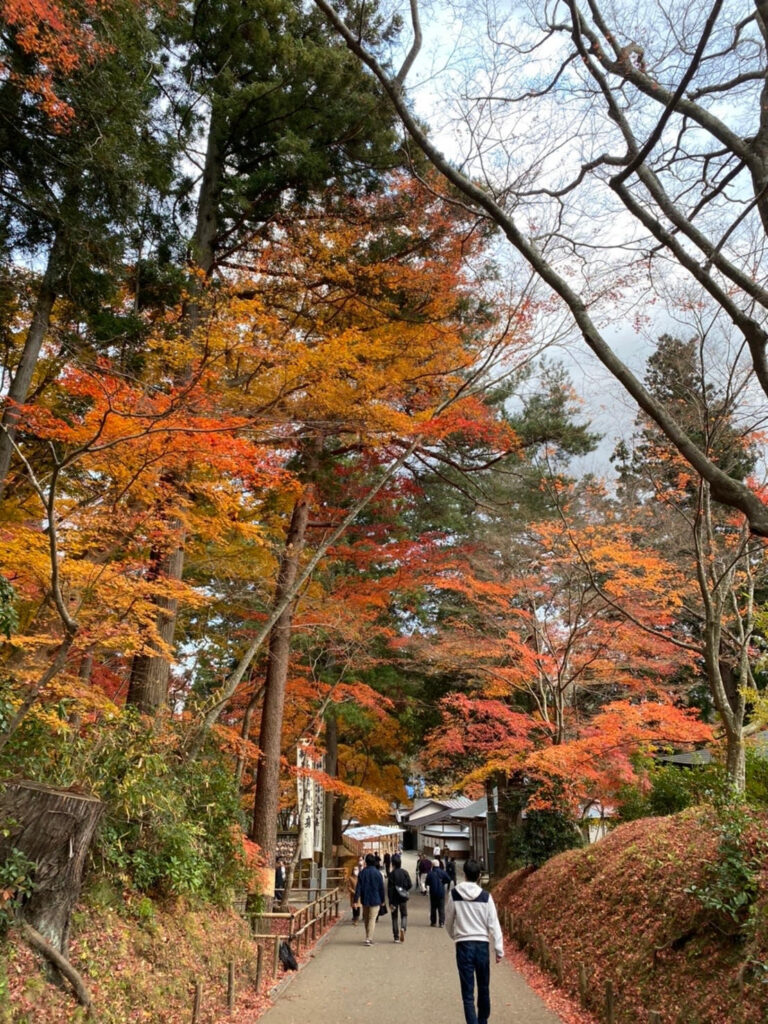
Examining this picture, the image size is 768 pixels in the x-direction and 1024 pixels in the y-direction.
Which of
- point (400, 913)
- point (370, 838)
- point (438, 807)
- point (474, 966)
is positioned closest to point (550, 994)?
point (474, 966)

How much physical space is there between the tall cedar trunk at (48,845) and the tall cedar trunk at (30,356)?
13.3 ft

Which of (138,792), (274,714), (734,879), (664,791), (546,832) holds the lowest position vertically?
(546,832)

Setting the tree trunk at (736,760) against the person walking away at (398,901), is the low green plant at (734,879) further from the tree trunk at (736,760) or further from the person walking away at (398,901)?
the person walking away at (398,901)

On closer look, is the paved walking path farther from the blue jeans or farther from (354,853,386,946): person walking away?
the blue jeans

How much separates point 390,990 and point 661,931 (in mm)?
3762

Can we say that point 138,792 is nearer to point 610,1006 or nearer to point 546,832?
point 610,1006

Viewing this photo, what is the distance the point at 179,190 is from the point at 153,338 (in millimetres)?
4061

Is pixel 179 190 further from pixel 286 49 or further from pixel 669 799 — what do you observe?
pixel 669 799

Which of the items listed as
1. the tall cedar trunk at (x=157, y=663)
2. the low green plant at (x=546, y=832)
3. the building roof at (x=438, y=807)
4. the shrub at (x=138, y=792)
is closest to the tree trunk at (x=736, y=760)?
the shrub at (x=138, y=792)

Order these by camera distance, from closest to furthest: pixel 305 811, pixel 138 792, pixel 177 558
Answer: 1. pixel 138 792
2. pixel 177 558
3. pixel 305 811

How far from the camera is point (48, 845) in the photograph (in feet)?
17.1

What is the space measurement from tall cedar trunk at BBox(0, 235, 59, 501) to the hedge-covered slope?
27.6ft

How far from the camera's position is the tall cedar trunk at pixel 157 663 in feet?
34.3

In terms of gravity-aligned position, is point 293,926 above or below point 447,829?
above
